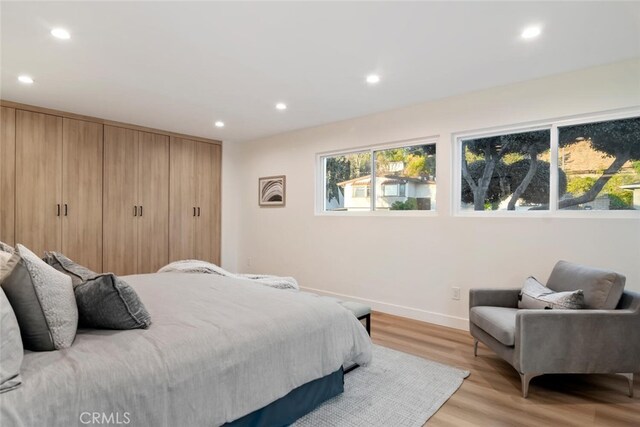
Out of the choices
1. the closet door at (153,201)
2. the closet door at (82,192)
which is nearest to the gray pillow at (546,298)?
the closet door at (153,201)

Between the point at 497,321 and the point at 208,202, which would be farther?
the point at 208,202

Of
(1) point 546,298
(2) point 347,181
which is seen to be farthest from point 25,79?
(1) point 546,298

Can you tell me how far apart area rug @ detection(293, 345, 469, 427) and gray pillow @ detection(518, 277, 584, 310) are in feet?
2.39

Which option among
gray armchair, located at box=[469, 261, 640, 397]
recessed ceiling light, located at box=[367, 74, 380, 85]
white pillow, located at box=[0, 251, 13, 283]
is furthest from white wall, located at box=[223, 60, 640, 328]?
white pillow, located at box=[0, 251, 13, 283]

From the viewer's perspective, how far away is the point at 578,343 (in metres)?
2.17

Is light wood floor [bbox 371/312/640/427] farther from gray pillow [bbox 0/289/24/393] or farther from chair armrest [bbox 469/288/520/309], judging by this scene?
gray pillow [bbox 0/289/24/393]

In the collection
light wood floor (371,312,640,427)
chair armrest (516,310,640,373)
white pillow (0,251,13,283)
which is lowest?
light wood floor (371,312,640,427)

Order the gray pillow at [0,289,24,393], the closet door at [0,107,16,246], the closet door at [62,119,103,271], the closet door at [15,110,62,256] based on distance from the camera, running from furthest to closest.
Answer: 1. the closet door at [62,119,103,271]
2. the closet door at [15,110,62,256]
3. the closet door at [0,107,16,246]
4. the gray pillow at [0,289,24,393]

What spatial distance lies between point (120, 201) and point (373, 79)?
3570 millimetres

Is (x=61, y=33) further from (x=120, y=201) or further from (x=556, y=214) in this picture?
(x=556, y=214)

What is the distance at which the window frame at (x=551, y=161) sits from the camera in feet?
9.09

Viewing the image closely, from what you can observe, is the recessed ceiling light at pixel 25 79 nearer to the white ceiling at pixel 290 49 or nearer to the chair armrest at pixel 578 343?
the white ceiling at pixel 290 49

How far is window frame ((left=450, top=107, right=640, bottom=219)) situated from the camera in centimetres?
277

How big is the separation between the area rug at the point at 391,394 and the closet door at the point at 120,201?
3552 millimetres
